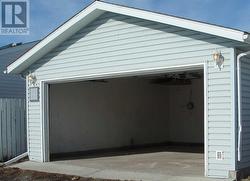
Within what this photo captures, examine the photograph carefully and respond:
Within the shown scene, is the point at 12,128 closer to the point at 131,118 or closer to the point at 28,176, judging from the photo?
the point at 28,176

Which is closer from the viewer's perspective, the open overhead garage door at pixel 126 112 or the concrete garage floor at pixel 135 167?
the concrete garage floor at pixel 135 167

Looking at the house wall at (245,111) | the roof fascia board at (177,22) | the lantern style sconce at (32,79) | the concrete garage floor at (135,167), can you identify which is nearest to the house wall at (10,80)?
the lantern style sconce at (32,79)

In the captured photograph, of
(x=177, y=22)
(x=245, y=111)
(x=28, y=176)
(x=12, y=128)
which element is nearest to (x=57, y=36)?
(x=12, y=128)

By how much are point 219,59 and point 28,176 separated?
17.8 ft

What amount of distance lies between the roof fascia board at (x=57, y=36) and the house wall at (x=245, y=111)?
3.97 m

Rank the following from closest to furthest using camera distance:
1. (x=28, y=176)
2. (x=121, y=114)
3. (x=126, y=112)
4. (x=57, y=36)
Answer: (x=28, y=176), (x=57, y=36), (x=121, y=114), (x=126, y=112)

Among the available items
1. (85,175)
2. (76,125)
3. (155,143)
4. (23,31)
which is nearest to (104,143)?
(76,125)

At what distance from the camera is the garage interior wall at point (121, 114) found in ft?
52.9

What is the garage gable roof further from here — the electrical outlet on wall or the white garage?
the electrical outlet on wall

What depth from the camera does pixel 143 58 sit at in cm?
1150

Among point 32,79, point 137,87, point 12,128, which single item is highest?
point 32,79

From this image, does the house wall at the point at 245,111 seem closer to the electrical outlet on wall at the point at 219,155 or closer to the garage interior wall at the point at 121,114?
the electrical outlet on wall at the point at 219,155

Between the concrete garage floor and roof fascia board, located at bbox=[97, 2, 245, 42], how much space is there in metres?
3.06

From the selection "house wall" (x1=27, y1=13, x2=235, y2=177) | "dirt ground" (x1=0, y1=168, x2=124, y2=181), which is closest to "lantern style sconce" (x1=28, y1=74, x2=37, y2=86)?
"house wall" (x1=27, y1=13, x2=235, y2=177)
